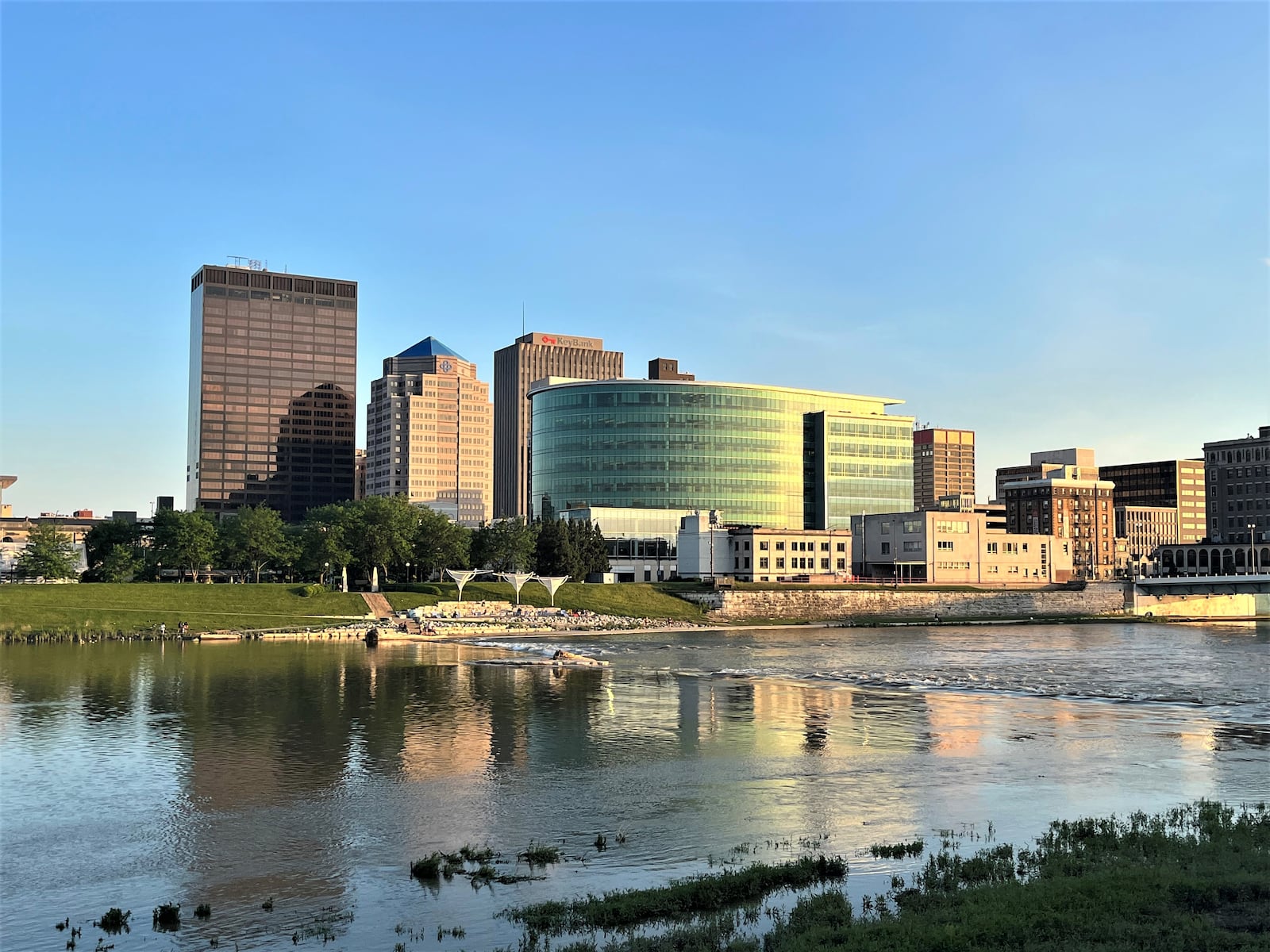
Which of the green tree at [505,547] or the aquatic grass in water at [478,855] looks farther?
the green tree at [505,547]

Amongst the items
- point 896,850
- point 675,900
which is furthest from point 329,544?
point 675,900

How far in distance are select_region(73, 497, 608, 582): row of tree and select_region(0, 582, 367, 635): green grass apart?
14489 millimetres

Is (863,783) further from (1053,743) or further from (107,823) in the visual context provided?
(107,823)

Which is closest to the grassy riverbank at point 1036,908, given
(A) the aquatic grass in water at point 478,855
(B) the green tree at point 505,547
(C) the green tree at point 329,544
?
(A) the aquatic grass in water at point 478,855

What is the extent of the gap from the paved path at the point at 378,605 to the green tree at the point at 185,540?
29.3m

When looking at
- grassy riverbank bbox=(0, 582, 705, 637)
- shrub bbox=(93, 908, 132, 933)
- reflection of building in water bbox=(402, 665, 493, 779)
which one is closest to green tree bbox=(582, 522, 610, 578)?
grassy riverbank bbox=(0, 582, 705, 637)

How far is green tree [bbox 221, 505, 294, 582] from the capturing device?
17488 cm

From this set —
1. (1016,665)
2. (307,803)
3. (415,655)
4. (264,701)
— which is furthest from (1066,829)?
(415,655)

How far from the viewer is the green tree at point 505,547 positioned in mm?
184375

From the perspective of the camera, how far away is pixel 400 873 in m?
32.1

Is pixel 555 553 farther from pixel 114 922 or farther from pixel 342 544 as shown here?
pixel 114 922

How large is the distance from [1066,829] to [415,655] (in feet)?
270

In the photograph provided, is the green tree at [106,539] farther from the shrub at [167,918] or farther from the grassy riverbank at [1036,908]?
the grassy riverbank at [1036,908]

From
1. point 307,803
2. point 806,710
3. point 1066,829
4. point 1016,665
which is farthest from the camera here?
point 1016,665
